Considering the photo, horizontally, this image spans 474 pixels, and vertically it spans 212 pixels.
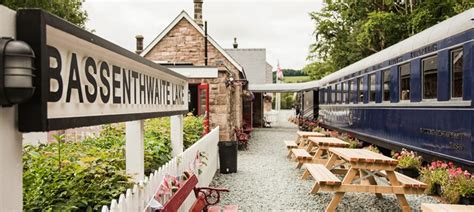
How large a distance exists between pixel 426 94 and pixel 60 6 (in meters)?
22.9

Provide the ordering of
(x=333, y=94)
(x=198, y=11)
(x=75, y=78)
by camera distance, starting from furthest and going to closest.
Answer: (x=198, y=11), (x=333, y=94), (x=75, y=78)

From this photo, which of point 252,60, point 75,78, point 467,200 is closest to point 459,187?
point 467,200

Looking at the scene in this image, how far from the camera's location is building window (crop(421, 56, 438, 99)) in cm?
838

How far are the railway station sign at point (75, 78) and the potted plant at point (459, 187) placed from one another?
5.37 meters

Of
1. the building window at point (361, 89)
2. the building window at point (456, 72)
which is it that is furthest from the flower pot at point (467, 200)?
the building window at point (361, 89)

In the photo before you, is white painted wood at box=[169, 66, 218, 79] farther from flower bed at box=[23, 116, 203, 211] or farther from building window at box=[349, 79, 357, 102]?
flower bed at box=[23, 116, 203, 211]

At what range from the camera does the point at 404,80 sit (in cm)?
1007

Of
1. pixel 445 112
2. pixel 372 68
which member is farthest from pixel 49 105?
pixel 372 68

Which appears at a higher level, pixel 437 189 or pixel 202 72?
pixel 202 72

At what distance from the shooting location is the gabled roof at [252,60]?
1367 inches

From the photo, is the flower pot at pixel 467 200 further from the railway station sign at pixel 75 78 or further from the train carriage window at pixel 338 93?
the train carriage window at pixel 338 93

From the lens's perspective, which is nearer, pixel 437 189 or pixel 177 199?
pixel 177 199

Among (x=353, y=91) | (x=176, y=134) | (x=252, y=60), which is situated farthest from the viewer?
(x=252, y=60)

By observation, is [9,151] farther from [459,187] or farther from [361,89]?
[361,89]
